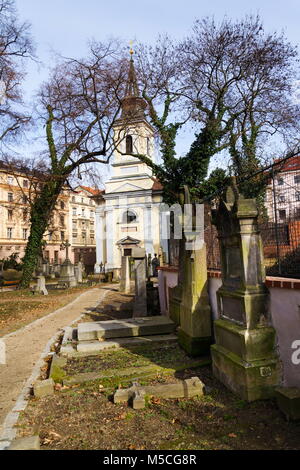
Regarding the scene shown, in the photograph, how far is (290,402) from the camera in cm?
355

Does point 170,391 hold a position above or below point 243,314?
below

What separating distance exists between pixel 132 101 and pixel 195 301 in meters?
14.4

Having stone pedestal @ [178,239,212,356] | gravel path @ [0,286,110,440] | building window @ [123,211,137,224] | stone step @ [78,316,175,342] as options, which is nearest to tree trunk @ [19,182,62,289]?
gravel path @ [0,286,110,440]

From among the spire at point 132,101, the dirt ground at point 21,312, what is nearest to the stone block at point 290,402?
the dirt ground at point 21,312

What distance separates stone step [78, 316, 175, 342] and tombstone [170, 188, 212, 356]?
628 millimetres

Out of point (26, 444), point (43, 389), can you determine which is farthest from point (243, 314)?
point (43, 389)

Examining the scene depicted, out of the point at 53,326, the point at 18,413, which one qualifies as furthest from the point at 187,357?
the point at 53,326

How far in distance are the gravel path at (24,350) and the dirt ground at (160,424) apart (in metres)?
0.48

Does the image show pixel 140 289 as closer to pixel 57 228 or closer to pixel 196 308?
pixel 196 308

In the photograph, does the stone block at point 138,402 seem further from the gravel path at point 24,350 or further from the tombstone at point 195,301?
the tombstone at point 195,301

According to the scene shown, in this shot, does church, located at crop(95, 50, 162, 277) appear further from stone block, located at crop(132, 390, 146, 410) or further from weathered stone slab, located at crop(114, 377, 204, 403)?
stone block, located at crop(132, 390, 146, 410)

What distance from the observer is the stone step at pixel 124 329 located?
7.08 metres

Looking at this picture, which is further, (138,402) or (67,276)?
(67,276)
